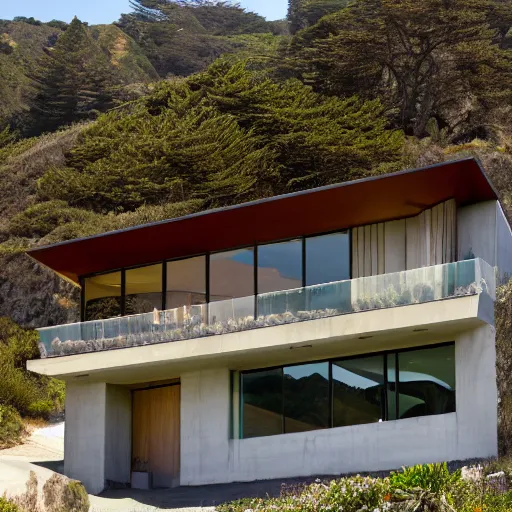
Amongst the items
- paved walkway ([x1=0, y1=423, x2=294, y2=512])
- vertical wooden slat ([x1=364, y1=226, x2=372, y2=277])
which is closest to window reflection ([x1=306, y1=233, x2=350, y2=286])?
vertical wooden slat ([x1=364, y1=226, x2=372, y2=277])

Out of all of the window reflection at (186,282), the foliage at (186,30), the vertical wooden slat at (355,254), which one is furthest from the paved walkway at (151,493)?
the foliage at (186,30)

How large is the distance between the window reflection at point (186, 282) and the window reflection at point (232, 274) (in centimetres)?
34

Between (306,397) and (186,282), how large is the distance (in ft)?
16.0

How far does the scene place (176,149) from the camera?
52.2 meters

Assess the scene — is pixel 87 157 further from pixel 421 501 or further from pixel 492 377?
pixel 421 501

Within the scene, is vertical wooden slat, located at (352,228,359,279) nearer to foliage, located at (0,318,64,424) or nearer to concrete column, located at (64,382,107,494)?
concrete column, located at (64,382,107,494)

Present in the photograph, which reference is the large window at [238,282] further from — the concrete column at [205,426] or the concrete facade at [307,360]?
the concrete column at [205,426]

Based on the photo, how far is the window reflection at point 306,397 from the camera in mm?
25531

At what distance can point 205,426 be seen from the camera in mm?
26984

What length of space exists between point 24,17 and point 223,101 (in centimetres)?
8246

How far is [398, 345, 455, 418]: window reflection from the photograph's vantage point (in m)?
23.8

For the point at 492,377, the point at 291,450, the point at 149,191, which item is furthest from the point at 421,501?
the point at 149,191

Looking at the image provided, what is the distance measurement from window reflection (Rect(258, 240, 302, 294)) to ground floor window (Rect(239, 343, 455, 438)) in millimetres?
2042

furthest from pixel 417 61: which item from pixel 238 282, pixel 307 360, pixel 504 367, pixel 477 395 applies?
pixel 477 395
